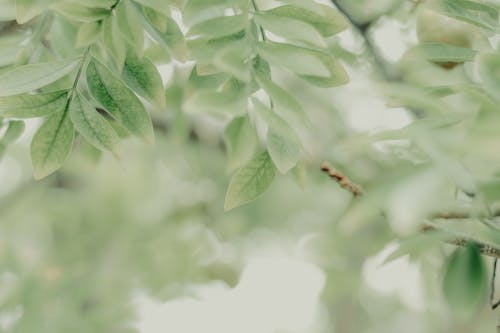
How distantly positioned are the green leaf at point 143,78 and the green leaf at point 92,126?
7cm

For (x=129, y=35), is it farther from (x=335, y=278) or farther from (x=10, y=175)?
(x=10, y=175)

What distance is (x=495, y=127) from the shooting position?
1.68ft

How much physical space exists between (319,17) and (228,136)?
18 cm

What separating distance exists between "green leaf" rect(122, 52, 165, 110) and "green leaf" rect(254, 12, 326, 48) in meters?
0.14

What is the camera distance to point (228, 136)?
2.70 feet

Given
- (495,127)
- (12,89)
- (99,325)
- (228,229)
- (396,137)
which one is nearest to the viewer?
(495,127)

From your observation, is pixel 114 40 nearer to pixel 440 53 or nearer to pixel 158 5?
pixel 158 5

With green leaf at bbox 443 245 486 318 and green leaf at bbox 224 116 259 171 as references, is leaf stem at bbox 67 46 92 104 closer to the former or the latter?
green leaf at bbox 224 116 259 171

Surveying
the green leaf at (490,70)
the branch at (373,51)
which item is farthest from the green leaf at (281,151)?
the branch at (373,51)

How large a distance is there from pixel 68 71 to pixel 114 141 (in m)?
0.10

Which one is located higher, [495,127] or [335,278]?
[495,127]

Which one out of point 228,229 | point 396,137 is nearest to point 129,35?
point 396,137

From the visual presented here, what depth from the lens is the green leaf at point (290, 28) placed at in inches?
29.6

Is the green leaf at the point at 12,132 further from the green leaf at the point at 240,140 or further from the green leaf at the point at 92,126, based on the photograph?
the green leaf at the point at 240,140
